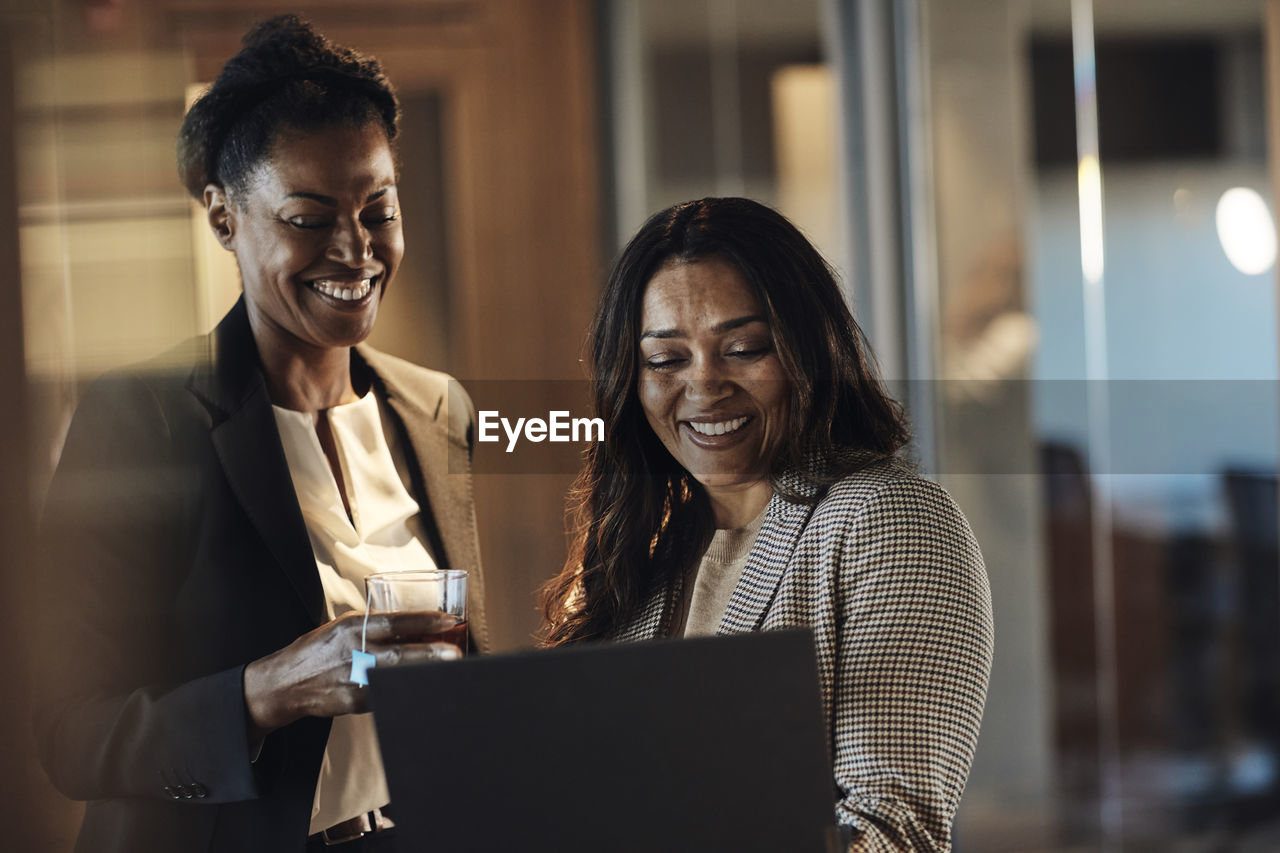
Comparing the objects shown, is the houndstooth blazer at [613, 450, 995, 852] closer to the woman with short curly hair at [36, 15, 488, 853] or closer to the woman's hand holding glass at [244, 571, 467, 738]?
the woman's hand holding glass at [244, 571, 467, 738]

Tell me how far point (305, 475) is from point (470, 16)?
4.12 feet

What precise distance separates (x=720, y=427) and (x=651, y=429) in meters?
0.12

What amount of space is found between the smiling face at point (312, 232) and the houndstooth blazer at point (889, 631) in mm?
575

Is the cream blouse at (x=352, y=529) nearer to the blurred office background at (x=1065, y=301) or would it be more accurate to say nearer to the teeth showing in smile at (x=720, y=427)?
the teeth showing in smile at (x=720, y=427)

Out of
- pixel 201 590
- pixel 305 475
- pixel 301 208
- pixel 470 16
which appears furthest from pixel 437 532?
pixel 470 16

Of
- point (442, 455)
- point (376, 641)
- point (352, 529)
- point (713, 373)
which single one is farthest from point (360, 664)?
point (713, 373)

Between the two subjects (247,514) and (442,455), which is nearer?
(247,514)

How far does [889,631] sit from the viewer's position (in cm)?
127

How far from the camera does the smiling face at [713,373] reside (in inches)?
54.3

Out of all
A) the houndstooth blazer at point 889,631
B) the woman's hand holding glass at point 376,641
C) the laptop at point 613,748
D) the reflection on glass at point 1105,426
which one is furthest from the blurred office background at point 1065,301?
the laptop at point 613,748

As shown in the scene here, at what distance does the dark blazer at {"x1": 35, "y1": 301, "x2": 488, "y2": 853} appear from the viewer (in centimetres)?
132

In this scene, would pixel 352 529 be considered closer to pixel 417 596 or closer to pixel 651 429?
pixel 417 596

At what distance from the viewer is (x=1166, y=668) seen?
148 inches

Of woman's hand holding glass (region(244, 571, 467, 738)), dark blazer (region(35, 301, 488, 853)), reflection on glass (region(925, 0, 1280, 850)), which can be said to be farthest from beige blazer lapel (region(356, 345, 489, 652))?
reflection on glass (region(925, 0, 1280, 850))
